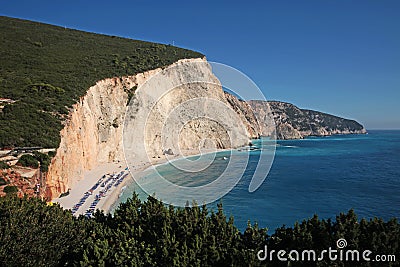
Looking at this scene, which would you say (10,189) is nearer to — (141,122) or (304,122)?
(141,122)

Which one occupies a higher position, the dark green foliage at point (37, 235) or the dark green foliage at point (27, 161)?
the dark green foliage at point (27, 161)

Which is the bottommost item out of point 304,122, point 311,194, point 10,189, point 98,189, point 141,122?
point 311,194

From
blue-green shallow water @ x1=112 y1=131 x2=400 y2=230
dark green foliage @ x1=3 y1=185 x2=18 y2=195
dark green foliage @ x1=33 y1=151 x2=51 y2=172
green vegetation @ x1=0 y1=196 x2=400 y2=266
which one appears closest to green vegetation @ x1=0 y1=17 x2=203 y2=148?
dark green foliage @ x1=33 y1=151 x2=51 y2=172

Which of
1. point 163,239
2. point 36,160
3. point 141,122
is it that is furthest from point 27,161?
point 141,122

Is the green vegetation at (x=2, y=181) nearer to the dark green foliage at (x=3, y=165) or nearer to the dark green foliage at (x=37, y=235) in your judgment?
the dark green foliage at (x=3, y=165)

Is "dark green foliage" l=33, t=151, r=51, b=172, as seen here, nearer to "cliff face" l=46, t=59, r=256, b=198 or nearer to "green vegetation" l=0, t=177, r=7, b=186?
"cliff face" l=46, t=59, r=256, b=198

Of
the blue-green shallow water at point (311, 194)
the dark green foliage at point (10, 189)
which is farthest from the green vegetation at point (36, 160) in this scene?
the blue-green shallow water at point (311, 194)
